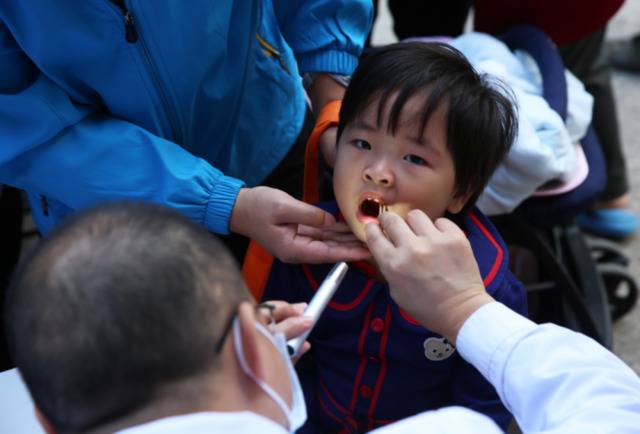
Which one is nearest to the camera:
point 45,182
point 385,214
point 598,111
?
point 385,214

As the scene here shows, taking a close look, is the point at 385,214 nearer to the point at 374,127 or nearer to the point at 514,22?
the point at 374,127

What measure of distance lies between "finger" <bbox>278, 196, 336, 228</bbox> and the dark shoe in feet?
9.71

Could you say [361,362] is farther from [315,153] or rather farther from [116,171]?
[116,171]

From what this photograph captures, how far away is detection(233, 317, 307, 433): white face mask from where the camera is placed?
2.31ft

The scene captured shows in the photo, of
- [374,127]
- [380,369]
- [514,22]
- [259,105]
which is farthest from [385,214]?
[514,22]

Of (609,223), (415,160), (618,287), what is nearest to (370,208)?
(415,160)

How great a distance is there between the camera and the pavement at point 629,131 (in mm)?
2248

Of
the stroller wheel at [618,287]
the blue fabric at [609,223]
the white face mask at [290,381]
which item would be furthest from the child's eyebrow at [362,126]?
the blue fabric at [609,223]

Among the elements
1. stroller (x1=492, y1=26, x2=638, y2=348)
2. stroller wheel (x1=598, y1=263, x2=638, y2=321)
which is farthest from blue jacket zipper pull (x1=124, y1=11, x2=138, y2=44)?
stroller wheel (x1=598, y1=263, x2=638, y2=321)

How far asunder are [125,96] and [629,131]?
2.70 meters

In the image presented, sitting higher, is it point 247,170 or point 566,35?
point 566,35

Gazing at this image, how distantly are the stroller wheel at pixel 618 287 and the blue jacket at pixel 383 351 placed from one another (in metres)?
1.12

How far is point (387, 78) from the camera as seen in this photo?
45.4 inches

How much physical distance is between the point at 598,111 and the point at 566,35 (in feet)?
1.37
